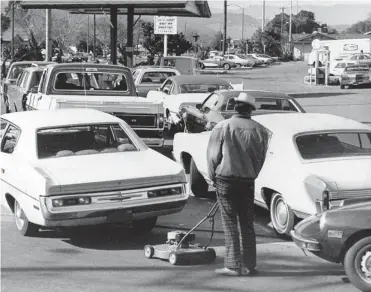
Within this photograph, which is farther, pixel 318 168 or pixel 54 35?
pixel 54 35

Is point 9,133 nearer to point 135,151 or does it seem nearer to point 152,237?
point 135,151

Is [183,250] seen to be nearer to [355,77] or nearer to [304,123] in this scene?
[304,123]

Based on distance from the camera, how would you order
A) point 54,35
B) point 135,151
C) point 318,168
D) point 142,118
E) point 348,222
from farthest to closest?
point 54,35 < point 142,118 < point 135,151 < point 318,168 < point 348,222

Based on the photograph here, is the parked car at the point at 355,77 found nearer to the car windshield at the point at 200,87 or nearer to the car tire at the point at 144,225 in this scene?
the car windshield at the point at 200,87

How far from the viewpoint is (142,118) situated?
12.8m

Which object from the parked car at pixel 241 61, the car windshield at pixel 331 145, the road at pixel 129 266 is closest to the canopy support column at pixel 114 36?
the road at pixel 129 266

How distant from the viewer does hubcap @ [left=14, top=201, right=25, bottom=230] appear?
8.06m

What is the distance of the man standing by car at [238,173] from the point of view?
21.7ft

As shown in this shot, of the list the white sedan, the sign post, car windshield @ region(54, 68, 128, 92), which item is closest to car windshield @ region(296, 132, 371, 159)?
the white sedan

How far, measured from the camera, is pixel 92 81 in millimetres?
14750

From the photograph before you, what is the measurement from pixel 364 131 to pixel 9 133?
4.40m

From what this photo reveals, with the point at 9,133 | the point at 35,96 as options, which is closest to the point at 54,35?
the point at 35,96

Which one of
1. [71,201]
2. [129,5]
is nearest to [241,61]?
[129,5]

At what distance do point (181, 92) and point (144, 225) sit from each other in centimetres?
1001
